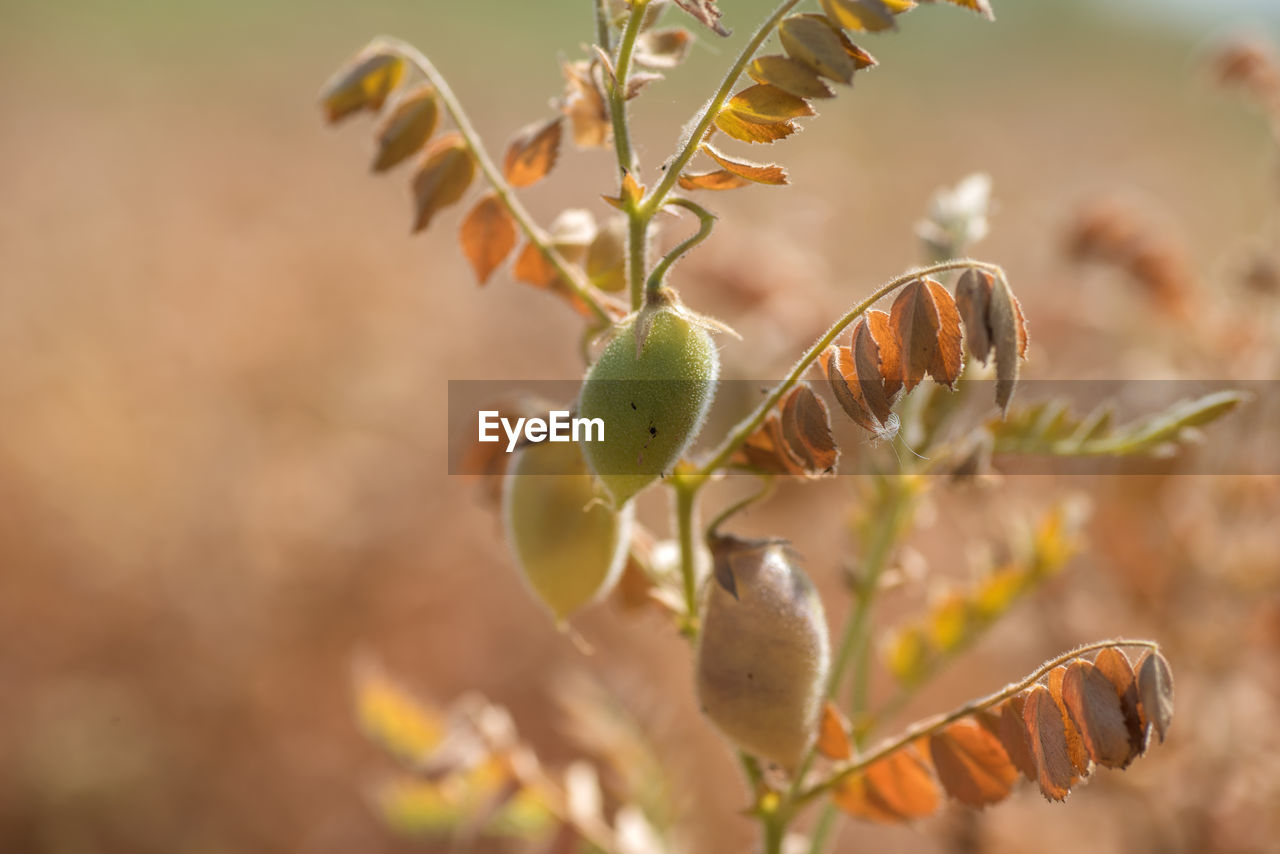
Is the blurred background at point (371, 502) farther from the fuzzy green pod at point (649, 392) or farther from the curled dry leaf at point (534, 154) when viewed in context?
the fuzzy green pod at point (649, 392)

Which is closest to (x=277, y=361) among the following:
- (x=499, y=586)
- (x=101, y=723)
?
(x=499, y=586)

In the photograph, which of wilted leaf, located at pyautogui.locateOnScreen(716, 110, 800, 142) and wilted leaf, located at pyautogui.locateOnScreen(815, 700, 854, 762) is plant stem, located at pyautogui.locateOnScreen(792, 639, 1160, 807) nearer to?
wilted leaf, located at pyautogui.locateOnScreen(815, 700, 854, 762)

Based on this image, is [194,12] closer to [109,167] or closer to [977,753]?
[109,167]

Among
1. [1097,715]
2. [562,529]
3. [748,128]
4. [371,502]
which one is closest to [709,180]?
[748,128]

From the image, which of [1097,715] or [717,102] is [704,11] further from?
[1097,715]

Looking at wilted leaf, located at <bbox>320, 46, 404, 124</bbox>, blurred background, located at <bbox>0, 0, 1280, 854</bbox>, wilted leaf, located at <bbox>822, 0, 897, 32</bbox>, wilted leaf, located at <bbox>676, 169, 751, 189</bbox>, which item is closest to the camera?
wilted leaf, located at <bbox>822, 0, 897, 32</bbox>

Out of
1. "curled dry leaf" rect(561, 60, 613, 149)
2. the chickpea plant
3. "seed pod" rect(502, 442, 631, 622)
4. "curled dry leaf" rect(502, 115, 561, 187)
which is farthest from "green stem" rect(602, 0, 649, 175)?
"seed pod" rect(502, 442, 631, 622)
